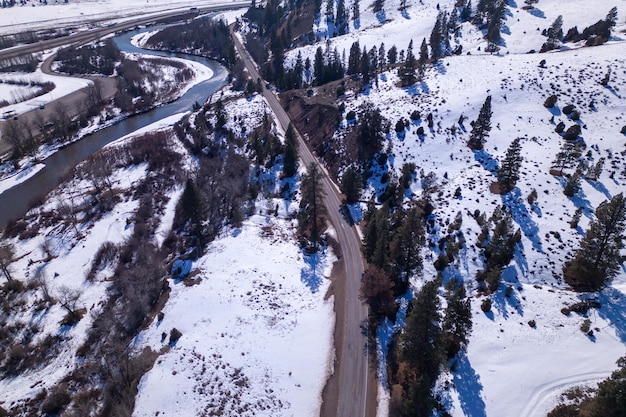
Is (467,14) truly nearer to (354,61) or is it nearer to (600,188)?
(354,61)

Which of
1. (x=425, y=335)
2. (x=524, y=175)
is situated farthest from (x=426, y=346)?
(x=524, y=175)

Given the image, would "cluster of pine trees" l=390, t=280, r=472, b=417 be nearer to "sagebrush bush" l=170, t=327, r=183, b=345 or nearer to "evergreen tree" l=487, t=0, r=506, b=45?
"sagebrush bush" l=170, t=327, r=183, b=345

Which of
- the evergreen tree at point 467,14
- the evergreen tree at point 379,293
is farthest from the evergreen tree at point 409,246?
the evergreen tree at point 467,14

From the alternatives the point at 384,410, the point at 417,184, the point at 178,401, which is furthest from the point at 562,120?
the point at 178,401

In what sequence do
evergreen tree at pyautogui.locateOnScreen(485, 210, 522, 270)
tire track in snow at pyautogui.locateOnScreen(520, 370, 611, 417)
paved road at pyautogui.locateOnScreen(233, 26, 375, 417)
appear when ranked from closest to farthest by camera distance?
1. tire track in snow at pyautogui.locateOnScreen(520, 370, 611, 417)
2. paved road at pyautogui.locateOnScreen(233, 26, 375, 417)
3. evergreen tree at pyautogui.locateOnScreen(485, 210, 522, 270)

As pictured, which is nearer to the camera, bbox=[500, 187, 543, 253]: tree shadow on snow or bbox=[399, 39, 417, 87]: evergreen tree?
bbox=[500, 187, 543, 253]: tree shadow on snow

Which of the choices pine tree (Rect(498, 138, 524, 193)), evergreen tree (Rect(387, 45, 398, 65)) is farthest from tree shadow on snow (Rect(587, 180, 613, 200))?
evergreen tree (Rect(387, 45, 398, 65))
